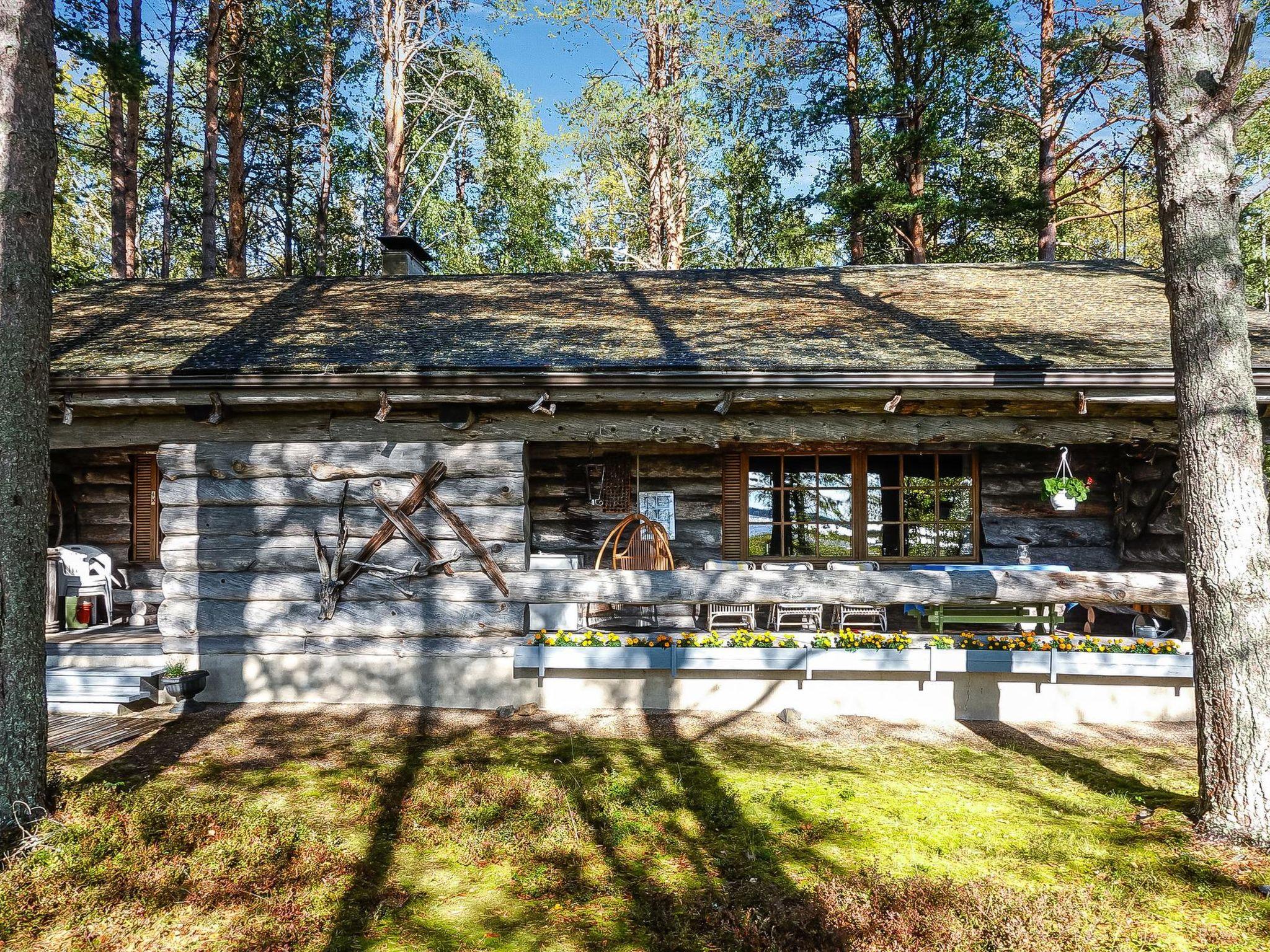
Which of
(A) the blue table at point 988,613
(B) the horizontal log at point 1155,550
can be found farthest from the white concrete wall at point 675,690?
(B) the horizontal log at point 1155,550

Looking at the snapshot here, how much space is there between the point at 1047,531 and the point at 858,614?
2811 mm

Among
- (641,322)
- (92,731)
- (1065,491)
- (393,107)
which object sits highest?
(393,107)

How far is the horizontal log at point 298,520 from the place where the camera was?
271 inches

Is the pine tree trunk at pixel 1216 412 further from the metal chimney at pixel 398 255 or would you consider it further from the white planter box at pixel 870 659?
the metal chimney at pixel 398 255

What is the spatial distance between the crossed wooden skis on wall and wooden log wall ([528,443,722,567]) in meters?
1.80

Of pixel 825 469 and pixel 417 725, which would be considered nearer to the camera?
pixel 417 725

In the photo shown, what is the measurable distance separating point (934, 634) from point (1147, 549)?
304 centimetres

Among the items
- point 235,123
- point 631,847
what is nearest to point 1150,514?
point 631,847

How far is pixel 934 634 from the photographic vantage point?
23.5 ft

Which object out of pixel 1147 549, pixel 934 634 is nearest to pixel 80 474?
pixel 934 634

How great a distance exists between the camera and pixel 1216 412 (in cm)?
424

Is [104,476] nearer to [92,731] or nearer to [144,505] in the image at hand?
[144,505]

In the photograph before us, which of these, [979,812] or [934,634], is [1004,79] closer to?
[934,634]

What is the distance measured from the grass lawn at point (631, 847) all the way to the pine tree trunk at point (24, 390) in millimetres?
686
